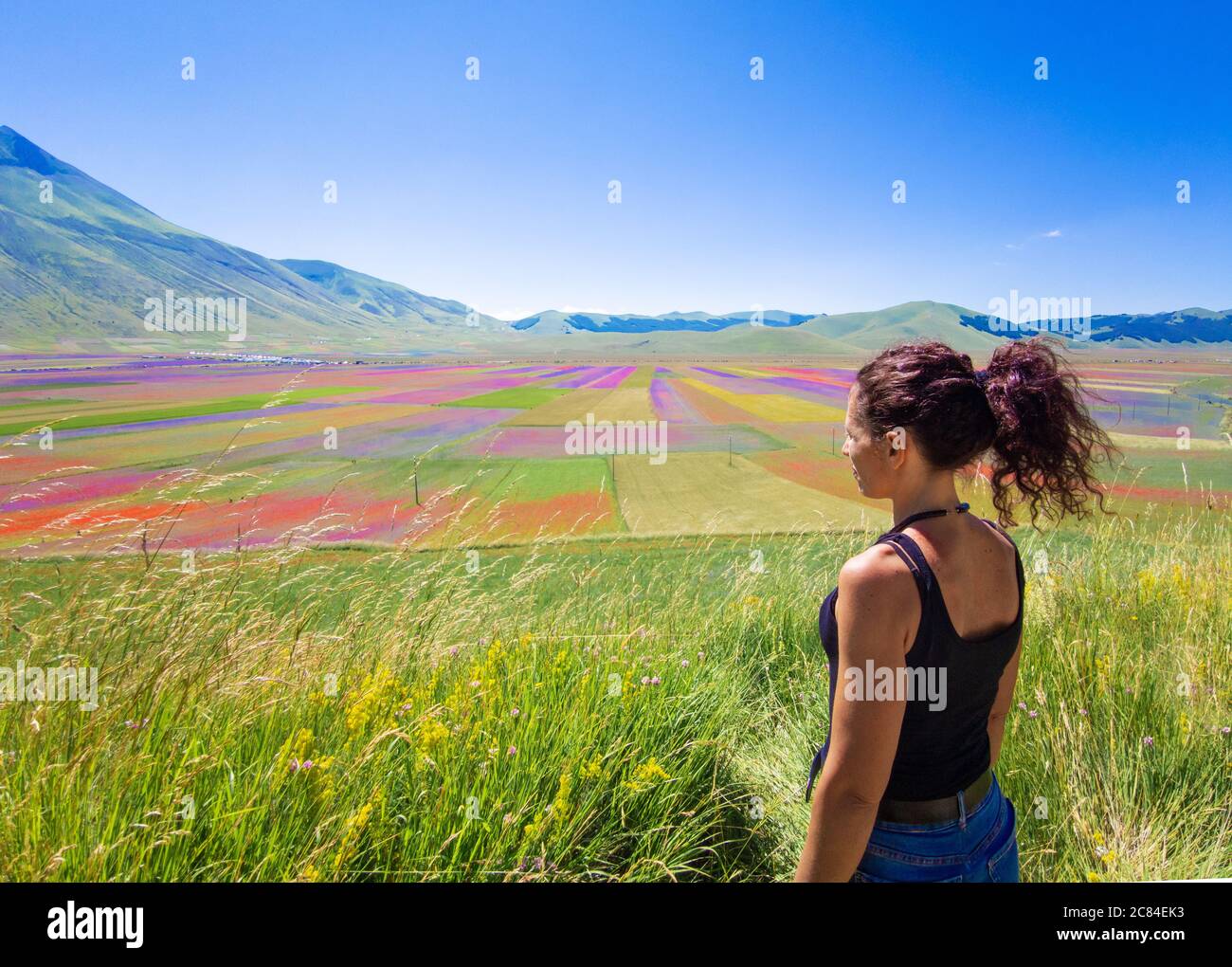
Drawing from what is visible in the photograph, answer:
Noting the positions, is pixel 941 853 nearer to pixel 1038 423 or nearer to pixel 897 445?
pixel 897 445

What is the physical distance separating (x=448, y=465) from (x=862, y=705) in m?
31.9

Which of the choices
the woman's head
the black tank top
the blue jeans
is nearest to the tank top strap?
the black tank top

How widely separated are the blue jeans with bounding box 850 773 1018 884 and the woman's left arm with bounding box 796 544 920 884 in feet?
0.56

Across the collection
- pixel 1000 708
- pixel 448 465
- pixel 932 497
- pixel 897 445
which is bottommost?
pixel 1000 708

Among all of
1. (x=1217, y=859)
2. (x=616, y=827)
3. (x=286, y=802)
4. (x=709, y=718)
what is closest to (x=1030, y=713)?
(x=1217, y=859)

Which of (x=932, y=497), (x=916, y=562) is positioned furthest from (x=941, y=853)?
(x=932, y=497)

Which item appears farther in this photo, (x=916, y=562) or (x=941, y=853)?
(x=941, y=853)

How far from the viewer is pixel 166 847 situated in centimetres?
193

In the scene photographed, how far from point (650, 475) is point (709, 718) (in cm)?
2823

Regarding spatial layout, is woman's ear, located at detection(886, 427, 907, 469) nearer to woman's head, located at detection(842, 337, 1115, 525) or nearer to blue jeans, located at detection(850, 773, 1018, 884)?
woman's head, located at detection(842, 337, 1115, 525)

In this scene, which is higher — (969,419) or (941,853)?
(969,419)

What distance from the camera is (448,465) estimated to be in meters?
31.9

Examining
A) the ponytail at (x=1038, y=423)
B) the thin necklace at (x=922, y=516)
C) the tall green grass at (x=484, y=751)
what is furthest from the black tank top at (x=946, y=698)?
the tall green grass at (x=484, y=751)

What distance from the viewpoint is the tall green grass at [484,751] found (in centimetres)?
211
